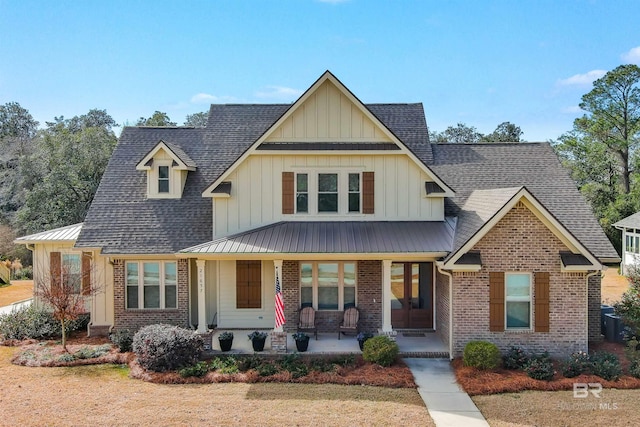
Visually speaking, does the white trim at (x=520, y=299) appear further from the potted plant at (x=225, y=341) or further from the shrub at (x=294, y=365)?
the potted plant at (x=225, y=341)

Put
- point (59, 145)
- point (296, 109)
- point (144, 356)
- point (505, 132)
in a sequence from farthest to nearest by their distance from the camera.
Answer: point (505, 132)
point (59, 145)
point (296, 109)
point (144, 356)

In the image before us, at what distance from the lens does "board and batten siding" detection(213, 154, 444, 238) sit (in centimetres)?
1545

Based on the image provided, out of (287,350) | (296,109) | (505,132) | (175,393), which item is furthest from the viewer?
(505,132)

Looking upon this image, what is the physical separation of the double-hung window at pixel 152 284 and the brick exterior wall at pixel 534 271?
30.9ft

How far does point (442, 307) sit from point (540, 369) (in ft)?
11.6

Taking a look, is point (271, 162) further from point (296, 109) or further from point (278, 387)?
point (278, 387)

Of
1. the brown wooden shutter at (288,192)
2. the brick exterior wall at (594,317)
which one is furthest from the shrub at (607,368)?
the brown wooden shutter at (288,192)

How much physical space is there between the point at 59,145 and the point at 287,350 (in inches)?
1140

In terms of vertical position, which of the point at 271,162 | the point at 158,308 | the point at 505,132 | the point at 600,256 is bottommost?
the point at 158,308

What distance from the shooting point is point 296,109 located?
15.2 meters

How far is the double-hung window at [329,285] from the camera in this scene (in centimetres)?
1554

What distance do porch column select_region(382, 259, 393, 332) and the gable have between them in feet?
14.2

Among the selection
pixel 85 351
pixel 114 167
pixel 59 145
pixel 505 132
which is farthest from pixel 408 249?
pixel 505 132

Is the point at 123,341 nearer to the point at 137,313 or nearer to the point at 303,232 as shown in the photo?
the point at 137,313
